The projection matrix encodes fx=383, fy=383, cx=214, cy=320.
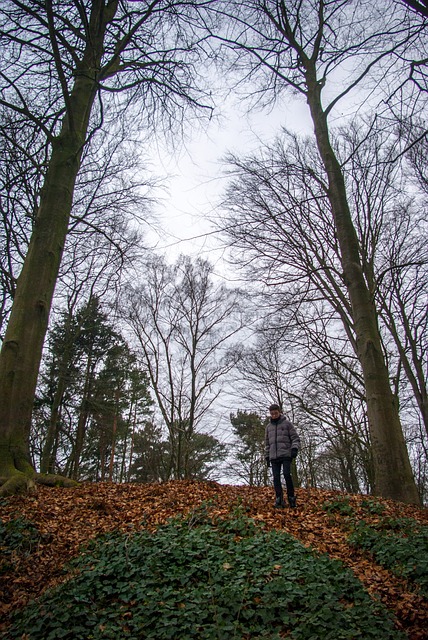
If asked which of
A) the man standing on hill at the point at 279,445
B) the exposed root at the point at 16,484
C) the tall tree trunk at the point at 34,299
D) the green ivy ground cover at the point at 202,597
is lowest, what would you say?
the green ivy ground cover at the point at 202,597

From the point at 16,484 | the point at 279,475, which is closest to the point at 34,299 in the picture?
the point at 16,484

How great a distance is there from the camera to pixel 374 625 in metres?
2.97

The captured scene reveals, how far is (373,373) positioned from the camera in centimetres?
730

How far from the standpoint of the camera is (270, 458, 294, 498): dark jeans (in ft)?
20.5

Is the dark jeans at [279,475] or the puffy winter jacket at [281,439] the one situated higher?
the puffy winter jacket at [281,439]

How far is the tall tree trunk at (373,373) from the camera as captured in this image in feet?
22.2

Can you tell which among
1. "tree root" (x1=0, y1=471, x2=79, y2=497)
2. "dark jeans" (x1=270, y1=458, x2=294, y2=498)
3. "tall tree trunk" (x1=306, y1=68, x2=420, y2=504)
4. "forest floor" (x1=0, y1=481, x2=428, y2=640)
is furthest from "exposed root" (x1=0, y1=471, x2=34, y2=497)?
"tall tree trunk" (x1=306, y1=68, x2=420, y2=504)

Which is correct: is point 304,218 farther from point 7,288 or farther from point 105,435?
point 105,435

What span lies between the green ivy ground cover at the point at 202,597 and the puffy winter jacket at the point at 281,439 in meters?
2.47

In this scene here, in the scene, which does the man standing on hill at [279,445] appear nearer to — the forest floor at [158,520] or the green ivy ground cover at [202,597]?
the forest floor at [158,520]

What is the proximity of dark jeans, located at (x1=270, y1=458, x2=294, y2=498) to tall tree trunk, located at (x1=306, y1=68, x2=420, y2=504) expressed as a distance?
177 centimetres

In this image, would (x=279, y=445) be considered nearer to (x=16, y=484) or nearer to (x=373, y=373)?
(x=373, y=373)

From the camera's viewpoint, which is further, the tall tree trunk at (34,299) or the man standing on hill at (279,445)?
the man standing on hill at (279,445)

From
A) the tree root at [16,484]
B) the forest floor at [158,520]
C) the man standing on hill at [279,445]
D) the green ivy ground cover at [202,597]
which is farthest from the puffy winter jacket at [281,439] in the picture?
the tree root at [16,484]
